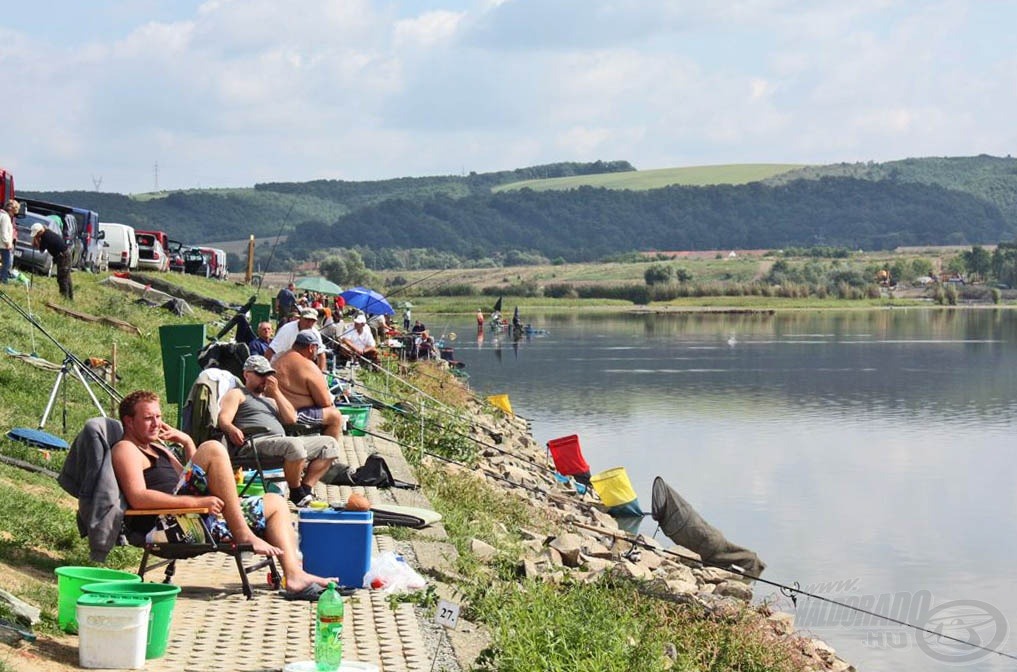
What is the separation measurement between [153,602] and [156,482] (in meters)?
1.33

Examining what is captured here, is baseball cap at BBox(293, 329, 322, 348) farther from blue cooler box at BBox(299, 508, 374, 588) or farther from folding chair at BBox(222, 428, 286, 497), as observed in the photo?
blue cooler box at BBox(299, 508, 374, 588)

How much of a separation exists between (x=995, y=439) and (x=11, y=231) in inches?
719

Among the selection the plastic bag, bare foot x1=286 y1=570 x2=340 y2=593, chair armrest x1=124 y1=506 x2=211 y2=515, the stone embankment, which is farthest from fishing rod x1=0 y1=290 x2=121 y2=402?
bare foot x1=286 y1=570 x2=340 y2=593

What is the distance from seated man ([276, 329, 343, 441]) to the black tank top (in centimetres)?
372

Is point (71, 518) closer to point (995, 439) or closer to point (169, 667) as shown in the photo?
point (169, 667)

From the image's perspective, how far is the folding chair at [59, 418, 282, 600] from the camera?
310 inches

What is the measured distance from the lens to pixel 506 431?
83.4ft

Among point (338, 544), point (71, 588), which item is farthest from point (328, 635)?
point (338, 544)

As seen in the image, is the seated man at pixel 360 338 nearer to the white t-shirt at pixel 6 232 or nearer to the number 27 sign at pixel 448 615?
the white t-shirt at pixel 6 232

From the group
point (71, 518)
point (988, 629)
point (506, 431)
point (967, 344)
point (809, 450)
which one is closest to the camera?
point (71, 518)

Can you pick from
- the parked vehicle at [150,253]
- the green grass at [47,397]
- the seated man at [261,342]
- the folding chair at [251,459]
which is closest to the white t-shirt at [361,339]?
the green grass at [47,397]

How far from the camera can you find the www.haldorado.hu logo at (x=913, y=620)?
1368cm

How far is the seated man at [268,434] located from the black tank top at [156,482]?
1.95m

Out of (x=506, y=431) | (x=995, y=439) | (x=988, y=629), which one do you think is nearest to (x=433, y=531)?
(x=988, y=629)
